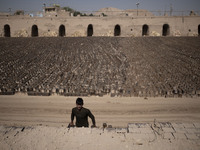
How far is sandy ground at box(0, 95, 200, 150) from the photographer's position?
12.8 feet

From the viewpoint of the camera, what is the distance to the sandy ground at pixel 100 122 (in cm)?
391

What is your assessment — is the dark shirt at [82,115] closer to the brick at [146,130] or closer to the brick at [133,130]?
the brick at [133,130]

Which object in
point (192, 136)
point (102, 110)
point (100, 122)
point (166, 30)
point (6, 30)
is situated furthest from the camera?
point (6, 30)

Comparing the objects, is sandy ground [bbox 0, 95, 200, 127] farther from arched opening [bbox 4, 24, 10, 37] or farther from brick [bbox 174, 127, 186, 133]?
arched opening [bbox 4, 24, 10, 37]

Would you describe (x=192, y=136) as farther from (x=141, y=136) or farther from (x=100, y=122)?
(x=100, y=122)

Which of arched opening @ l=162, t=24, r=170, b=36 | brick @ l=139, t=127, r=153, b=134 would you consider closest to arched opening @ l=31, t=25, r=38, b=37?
arched opening @ l=162, t=24, r=170, b=36

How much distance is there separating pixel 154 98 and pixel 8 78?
369 inches

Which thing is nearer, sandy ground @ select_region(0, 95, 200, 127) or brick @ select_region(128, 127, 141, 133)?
brick @ select_region(128, 127, 141, 133)

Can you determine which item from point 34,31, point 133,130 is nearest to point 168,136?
point 133,130

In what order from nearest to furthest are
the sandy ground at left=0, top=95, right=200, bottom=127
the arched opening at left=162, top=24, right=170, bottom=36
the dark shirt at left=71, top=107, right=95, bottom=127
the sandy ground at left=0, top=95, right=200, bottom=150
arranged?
the sandy ground at left=0, top=95, right=200, bottom=150
the dark shirt at left=71, top=107, right=95, bottom=127
the sandy ground at left=0, top=95, right=200, bottom=127
the arched opening at left=162, top=24, right=170, bottom=36

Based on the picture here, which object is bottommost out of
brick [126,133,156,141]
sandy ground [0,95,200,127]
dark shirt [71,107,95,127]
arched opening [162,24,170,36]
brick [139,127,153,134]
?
sandy ground [0,95,200,127]

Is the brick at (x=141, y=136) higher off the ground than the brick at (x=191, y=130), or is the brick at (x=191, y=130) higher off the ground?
the brick at (x=191, y=130)

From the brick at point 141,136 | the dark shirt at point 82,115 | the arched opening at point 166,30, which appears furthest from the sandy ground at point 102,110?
the arched opening at point 166,30

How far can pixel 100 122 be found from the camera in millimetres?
7246
